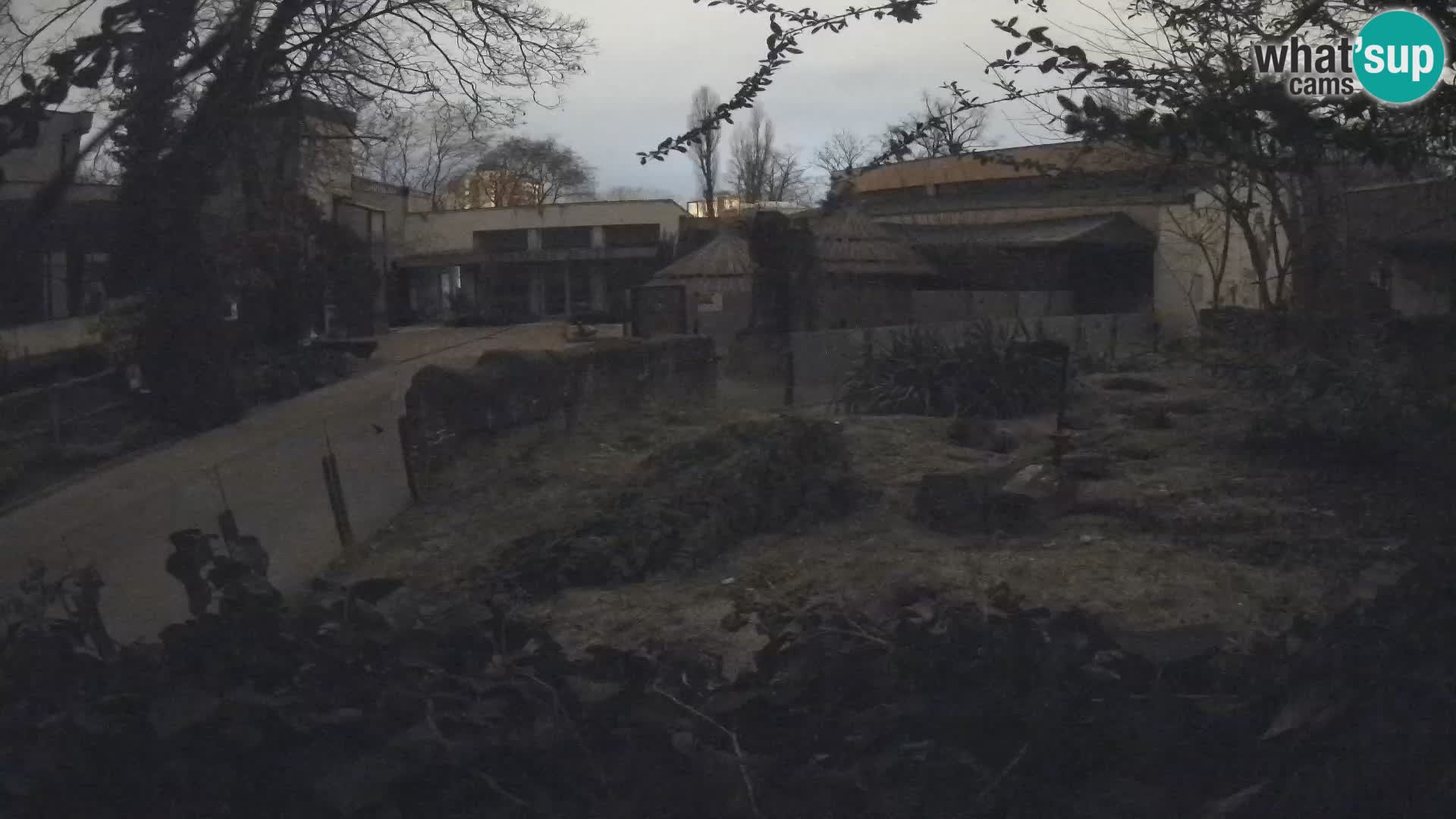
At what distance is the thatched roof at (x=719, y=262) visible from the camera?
67.8ft

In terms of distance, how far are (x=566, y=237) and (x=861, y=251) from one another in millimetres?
15661

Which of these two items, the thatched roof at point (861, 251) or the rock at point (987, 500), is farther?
the thatched roof at point (861, 251)

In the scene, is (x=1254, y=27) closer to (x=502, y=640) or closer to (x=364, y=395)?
(x=502, y=640)

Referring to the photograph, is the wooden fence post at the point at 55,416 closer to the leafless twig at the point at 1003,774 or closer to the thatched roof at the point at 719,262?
the thatched roof at the point at 719,262

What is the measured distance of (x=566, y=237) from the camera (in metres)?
35.6

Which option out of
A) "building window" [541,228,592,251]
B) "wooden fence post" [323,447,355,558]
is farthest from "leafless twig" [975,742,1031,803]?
"building window" [541,228,592,251]

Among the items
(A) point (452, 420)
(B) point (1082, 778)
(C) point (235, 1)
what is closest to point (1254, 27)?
(B) point (1082, 778)

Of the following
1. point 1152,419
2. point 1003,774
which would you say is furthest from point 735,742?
point 1152,419

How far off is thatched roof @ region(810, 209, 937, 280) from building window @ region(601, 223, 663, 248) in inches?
526

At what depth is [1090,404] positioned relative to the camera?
13.3 m

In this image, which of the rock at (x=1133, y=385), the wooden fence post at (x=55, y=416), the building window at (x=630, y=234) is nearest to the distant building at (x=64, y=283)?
the wooden fence post at (x=55, y=416)

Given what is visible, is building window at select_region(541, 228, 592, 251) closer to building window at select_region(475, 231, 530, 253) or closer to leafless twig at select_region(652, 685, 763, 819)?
building window at select_region(475, 231, 530, 253)

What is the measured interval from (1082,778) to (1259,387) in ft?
28.0

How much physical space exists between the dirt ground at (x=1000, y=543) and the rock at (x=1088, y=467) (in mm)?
72
